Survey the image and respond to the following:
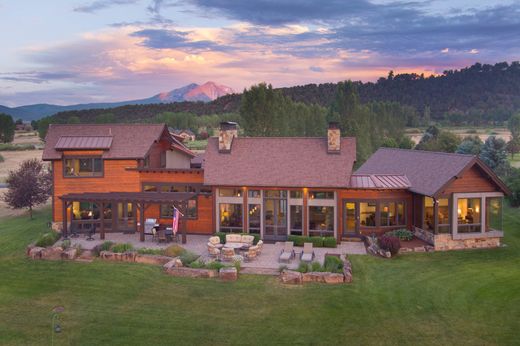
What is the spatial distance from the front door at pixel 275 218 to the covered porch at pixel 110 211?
456cm

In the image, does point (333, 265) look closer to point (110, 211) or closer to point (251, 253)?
point (251, 253)

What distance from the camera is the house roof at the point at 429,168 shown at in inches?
946

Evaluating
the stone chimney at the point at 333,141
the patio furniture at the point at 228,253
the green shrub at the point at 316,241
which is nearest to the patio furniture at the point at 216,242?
the patio furniture at the point at 228,253

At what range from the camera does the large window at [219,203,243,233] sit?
1080 inches

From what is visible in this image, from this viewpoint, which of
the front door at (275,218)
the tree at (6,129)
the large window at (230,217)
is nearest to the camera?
the front door at (275,218)

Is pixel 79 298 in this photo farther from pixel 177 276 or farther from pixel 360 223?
pixel 360 223

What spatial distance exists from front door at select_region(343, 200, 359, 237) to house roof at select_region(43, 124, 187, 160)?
1293cm

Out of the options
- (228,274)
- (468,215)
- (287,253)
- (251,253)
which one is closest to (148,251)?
(251,253)

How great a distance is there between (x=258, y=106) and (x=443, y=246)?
3321 centimetres

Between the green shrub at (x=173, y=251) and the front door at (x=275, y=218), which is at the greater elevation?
the front door at (x=275, y=218)

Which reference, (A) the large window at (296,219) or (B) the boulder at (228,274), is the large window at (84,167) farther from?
(B) the boulder at (228,274)

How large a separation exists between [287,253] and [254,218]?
4894mm

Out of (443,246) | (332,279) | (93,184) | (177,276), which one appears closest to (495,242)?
(443,246)

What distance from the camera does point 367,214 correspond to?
26.4 metres
